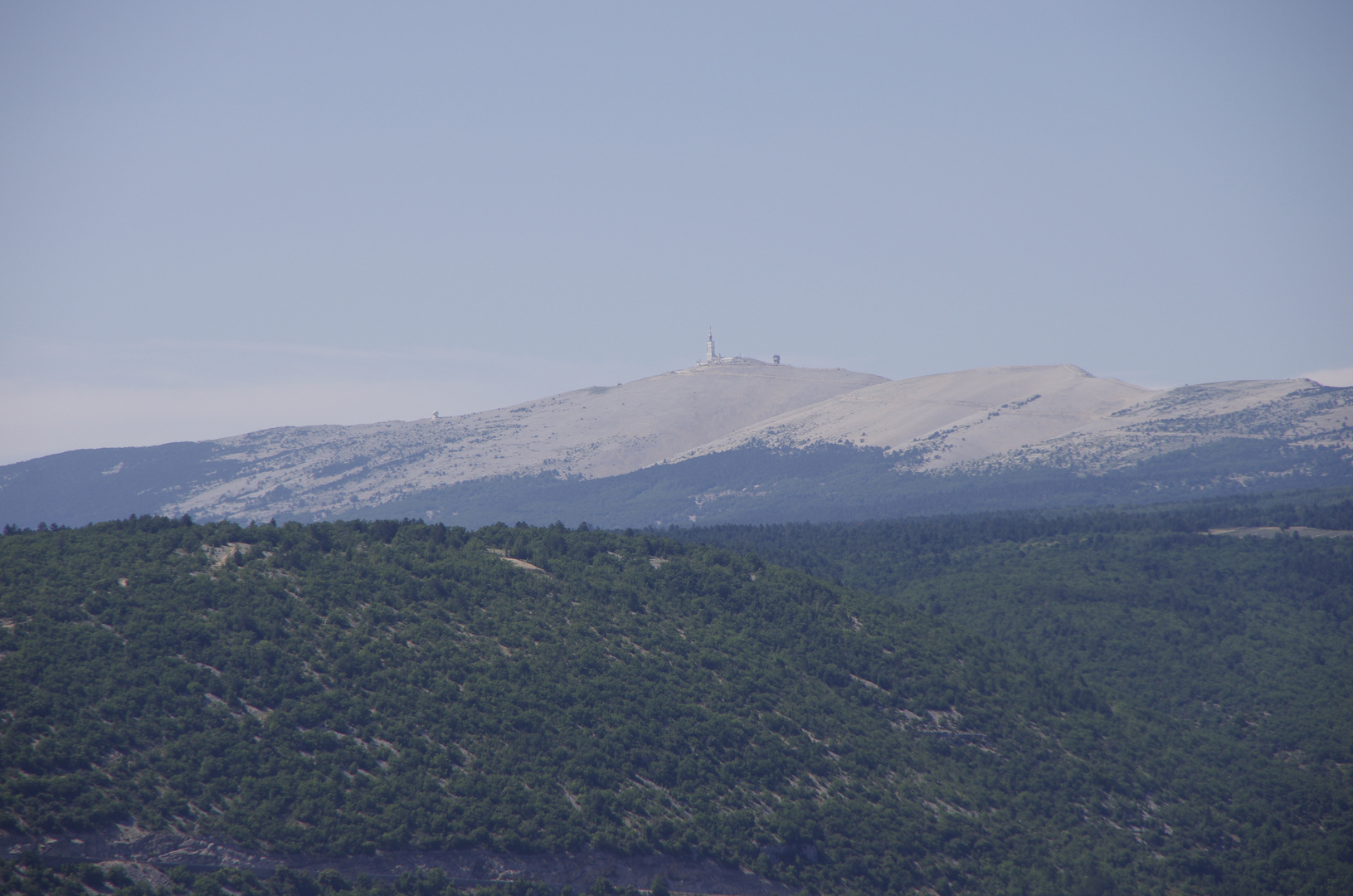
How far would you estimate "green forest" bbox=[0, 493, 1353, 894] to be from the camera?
49.6 meters

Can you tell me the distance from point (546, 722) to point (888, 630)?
34.0m

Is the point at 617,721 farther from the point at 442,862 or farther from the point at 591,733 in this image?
the point at 442,862

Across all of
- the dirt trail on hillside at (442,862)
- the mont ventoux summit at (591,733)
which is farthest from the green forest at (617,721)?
the dirt trail on hillside at (442,862)

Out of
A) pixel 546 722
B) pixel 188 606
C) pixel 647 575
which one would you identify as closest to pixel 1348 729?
pixel 647 575

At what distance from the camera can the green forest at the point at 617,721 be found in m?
49.6

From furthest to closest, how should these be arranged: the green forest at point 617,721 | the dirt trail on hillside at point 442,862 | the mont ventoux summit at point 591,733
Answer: the green forest at point 617,721
the mont ventoux summit at point 591,733
the dirt trail on hillside at point 442,862

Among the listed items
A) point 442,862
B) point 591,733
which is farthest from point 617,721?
point 442,862

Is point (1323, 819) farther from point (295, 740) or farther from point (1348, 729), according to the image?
point (295, 740)

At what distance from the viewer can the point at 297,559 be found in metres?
67.8

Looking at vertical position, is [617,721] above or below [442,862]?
above

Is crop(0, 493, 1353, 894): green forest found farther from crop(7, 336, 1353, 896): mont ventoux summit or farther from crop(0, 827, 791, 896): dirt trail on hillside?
crop(0, 827, 791, 896): dirt trail on hillside

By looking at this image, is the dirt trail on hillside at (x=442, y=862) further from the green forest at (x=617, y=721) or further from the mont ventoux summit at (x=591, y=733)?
the green forest at (x=617, y=721)

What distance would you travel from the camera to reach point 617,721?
62.7 metres

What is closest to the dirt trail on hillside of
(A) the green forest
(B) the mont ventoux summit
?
(B) the mont ventoux summit
